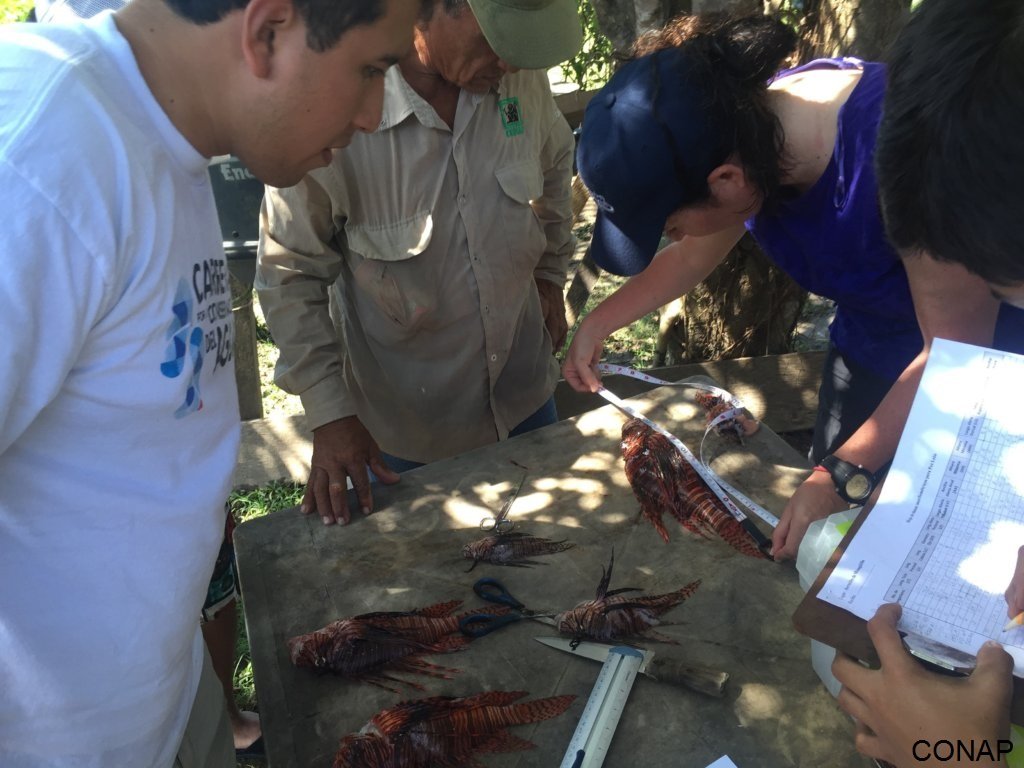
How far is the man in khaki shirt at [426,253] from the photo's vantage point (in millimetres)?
2404

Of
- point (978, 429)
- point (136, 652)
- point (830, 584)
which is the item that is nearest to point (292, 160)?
point (136, 652)

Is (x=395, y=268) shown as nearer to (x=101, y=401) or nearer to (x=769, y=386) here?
(x=101, y=401)

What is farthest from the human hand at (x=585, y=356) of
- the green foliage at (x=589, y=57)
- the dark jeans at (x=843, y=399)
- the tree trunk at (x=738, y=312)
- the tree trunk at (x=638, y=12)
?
the green foliage at (x=589, y=57)

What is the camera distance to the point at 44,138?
1.04 metres

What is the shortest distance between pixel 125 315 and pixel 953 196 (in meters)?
1.32

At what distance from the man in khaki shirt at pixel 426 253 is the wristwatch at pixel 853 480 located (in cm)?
133

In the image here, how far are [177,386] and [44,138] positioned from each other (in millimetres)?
442

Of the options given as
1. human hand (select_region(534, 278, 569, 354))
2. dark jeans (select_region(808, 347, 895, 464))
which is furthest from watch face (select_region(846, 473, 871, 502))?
human hand (select_region(534, 278, 569, 354))

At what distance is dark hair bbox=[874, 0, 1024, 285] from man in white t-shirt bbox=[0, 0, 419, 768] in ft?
2.85

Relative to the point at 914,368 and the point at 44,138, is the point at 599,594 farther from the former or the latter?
the point at 44,138

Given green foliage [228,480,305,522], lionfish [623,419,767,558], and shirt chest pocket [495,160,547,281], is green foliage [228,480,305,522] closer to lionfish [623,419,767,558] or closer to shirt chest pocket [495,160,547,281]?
shirt chest pocket [495,160,547,281]

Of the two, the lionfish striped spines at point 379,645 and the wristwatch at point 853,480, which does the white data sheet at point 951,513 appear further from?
the lionfish striped spines at point 379,645

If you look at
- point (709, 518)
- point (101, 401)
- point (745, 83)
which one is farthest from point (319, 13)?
point (709, 518)

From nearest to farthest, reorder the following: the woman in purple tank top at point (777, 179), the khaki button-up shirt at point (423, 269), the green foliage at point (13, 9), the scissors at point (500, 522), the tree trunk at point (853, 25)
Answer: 1. the woman in purple tank top at point (777, 179)
2. the scissors at point (500, 522)
3. the khaki button-up shirt at point (423, 269)
4. the tree trunk at point (853, 25)
5. the green foliage at point (13, 9)
